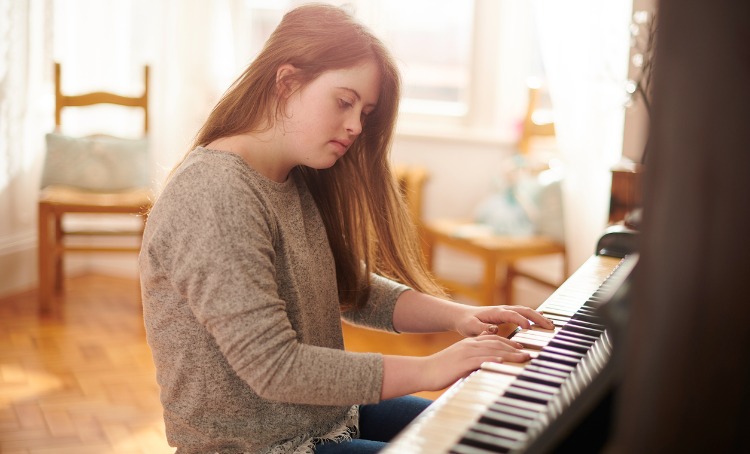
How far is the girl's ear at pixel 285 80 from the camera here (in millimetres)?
1359

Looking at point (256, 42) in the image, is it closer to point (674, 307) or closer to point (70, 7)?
point (70, 7)

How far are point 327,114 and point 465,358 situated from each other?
0.45m

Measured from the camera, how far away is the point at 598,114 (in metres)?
3.88

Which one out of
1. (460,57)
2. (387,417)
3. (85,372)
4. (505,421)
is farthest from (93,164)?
(505,421)

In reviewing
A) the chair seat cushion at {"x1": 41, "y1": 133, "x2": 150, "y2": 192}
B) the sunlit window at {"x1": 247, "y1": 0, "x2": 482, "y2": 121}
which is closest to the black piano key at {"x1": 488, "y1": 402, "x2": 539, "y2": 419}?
the chair seat cushion at {"x1": 41, "y1": 133, "x2": 150, "y2": 192}

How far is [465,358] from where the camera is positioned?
47.2 inches

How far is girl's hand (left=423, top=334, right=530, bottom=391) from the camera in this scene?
1.19 meters

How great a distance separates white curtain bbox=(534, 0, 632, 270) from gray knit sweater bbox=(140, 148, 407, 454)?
2575mm

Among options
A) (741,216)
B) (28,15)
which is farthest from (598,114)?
(741,216)

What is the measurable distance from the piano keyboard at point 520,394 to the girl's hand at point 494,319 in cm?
2

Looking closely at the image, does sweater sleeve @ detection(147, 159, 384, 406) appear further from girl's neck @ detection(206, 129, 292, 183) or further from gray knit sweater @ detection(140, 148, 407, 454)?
girl's neck @ detection(206, 129, 292, 183)

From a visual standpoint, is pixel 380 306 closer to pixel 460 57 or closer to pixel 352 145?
pixel 352 145

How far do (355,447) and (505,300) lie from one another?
2899mm

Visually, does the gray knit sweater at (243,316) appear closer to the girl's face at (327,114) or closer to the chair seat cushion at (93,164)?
the girl's face at (327,114)
